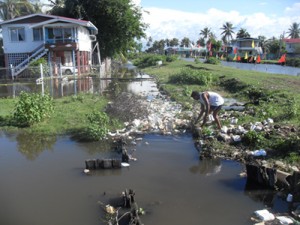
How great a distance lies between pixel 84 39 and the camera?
1391 inches

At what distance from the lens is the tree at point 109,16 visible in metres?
37.8

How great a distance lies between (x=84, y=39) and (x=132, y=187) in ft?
102

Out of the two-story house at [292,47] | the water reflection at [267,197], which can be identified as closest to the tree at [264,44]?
the two-story house at [292,47]

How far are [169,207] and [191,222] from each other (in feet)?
1.79

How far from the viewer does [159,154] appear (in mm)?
8359

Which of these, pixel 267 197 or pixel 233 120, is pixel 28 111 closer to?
pixel 233 120

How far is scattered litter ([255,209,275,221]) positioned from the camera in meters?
5.19

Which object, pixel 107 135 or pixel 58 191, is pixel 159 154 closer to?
pixel 107 135

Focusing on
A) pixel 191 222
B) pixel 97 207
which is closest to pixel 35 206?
pixel 97 207

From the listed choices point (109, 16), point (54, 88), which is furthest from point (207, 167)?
point (109, 16)

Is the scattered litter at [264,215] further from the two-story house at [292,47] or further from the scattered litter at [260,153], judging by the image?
the two-story house at [292,47]

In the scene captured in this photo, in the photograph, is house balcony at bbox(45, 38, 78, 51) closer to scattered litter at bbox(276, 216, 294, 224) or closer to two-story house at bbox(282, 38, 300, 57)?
scattered litter at bbox(276, 216, 294, 224)

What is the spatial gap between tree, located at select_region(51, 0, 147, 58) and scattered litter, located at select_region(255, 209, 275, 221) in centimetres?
3536

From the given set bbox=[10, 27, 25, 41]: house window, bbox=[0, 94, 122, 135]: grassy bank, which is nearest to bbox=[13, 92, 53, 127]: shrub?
bbox=[0, 94, 122, 135]: grassy bank
